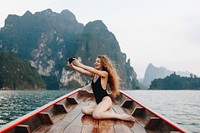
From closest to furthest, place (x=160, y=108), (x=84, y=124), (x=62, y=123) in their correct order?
(x=84, y=124)
(x=62, y=123)
(x=160, y=108)

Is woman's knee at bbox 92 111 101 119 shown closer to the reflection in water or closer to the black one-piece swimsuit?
the black one-piece swimsuit

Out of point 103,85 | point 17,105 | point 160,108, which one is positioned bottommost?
point 160,108

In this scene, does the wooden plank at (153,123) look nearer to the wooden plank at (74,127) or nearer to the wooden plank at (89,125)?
the wooden plank at (89,125)

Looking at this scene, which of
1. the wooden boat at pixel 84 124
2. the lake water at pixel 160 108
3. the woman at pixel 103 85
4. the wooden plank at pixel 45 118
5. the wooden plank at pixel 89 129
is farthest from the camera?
the lake water at pixel 160 108

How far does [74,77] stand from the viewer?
636 ft

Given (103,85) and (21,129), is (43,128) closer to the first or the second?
(21,129)

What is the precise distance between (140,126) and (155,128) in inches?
13.5

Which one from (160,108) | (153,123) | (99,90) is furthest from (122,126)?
A: (160,108)

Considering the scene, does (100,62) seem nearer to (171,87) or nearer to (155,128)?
(155,128)

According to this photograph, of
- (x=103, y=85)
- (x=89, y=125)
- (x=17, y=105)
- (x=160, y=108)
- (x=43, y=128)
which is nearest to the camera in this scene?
(x=43, y=128)

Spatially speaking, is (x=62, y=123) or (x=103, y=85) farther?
(x=103, y=85)

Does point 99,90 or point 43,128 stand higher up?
point 99,90

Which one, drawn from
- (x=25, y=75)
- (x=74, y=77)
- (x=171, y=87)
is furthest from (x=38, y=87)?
(x=171, y=87)

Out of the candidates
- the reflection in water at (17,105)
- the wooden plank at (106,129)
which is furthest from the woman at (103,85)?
the reflection in water at (17,105)
